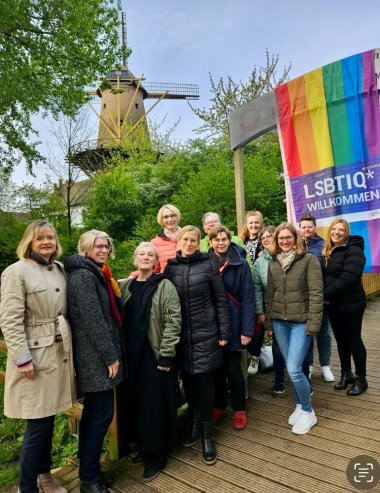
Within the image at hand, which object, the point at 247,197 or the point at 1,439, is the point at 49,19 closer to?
the point at 247,197

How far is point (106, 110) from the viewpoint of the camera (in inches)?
1035

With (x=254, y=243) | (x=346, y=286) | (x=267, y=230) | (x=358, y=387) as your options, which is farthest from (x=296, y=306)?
(x=358, y=387)

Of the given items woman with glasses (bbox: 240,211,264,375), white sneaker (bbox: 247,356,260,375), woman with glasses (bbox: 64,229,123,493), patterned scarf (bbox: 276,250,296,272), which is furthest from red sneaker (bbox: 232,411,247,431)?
patterned scarf (bbox: 276,250,296,272)

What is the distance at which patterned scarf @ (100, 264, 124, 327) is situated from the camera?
7.99 feet

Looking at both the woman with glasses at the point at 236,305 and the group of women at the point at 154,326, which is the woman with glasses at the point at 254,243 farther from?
the woman with glasses at the point at 236,305

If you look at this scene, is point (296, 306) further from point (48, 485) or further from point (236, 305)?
point (48, 485)

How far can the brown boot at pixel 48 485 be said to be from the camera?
2.39 meters

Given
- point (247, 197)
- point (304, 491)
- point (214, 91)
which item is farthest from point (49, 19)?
point (304, 491)

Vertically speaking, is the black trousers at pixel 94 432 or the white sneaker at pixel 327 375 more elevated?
the black trousers at pixel 94 432

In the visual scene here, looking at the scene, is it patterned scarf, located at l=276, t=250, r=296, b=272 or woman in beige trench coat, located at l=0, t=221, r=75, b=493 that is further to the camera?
patterned scarf, located at l=276, t=250, r=296, b=272

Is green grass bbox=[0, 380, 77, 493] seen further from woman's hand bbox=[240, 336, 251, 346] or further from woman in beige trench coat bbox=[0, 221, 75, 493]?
woman's hand bbox=[240, 336, 251, 346]

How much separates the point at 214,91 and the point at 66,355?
1577 centimetres

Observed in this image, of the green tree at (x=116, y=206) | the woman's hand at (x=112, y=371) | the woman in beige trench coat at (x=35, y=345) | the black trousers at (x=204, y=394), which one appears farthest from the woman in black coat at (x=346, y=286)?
the green tree at (x=116, y=206)

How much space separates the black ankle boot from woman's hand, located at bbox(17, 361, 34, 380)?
140 centimetres
